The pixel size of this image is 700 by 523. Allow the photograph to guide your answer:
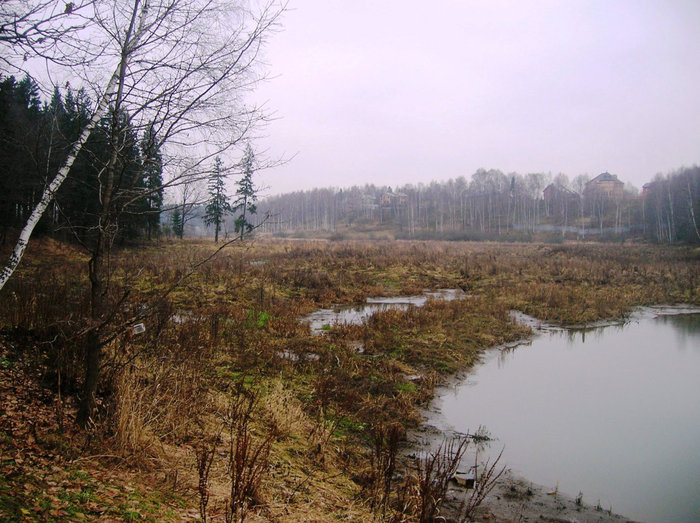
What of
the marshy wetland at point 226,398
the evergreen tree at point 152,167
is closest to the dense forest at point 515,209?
the marshy wetland at point 226,398

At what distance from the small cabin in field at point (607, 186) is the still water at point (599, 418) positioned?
3123 inches

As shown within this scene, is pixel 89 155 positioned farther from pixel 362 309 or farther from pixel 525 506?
pixel 362 309

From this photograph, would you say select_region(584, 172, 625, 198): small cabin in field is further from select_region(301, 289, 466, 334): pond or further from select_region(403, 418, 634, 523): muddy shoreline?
select_region(403, 418, 634, 523): muddy shoreline

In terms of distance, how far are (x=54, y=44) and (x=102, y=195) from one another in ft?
4.79

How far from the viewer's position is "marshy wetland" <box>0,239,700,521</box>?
3141 mm

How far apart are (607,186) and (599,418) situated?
93186mm

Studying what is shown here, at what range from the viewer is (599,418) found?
24.9ft

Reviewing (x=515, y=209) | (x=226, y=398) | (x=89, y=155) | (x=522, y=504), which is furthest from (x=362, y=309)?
(x=515, y=209)

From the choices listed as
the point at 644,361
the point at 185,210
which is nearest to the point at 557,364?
the point at 644,361

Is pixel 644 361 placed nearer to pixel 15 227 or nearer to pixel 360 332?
pixel 360 332

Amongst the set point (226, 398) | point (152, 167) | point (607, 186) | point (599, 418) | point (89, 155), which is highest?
point (607, 186)

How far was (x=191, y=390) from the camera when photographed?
16.8ft

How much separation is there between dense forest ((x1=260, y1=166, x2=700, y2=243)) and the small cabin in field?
466 mm

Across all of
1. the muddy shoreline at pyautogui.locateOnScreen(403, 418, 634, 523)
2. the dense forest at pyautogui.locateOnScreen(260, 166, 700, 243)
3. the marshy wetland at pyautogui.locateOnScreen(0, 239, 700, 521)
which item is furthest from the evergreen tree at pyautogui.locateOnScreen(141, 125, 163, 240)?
the dense forest at pyautogui.locateOnScreen(260, 166, 700, 243)
